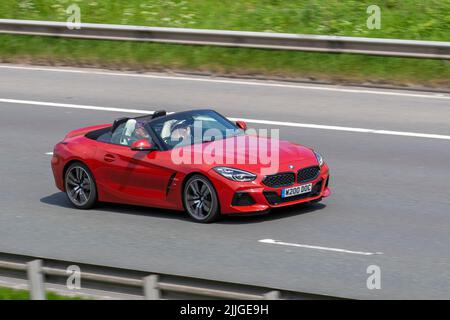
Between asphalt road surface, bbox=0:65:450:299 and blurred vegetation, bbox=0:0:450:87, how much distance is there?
70 centimetres

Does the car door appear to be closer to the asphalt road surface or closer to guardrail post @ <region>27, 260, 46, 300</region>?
the asphalt road surface

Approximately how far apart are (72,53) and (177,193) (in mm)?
12011

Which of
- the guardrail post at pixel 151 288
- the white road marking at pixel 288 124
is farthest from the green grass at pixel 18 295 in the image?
the white road marking at pixel 288 124

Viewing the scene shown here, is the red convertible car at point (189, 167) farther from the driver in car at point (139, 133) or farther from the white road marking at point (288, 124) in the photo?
the white road marking at point (288, 124)

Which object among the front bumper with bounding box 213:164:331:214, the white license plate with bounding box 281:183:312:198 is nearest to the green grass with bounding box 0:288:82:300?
the front bumper with bounding box 213:164:331:214

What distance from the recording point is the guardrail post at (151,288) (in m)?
8.26

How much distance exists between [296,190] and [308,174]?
1.16 feet

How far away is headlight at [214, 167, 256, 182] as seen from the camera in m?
12.7

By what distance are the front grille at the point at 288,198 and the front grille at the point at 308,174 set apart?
0.37ft

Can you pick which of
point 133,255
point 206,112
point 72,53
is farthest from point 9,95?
point 133,255

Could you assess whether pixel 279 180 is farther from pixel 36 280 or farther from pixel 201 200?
pixel 36 280

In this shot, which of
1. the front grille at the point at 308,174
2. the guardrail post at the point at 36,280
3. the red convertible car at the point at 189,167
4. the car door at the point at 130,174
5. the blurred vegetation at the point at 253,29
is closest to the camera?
the guardrail post at the point at 36,280

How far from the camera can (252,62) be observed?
22391 millimetres

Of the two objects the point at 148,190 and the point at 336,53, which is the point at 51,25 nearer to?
the point at 336,53
